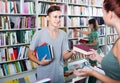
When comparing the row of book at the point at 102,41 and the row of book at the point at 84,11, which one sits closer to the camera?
the row of book at the point at 84,11

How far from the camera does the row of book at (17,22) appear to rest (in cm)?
434

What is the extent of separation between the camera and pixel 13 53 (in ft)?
14.9

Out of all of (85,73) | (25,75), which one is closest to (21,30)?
(25,75)

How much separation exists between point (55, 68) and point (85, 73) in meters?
0.85

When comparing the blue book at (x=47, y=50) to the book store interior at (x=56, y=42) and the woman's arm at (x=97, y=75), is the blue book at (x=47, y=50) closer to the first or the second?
the book store interior at (x=56, y=42)

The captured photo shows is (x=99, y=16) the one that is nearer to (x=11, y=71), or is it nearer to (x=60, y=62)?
(x=11, y=71)

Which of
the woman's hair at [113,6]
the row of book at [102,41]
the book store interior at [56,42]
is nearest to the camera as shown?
the woman's hair at [113,6]

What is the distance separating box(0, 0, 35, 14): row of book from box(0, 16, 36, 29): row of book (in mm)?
130

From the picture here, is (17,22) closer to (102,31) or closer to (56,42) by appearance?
(56,42)

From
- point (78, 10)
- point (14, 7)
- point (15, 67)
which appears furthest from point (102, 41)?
point (14, 7)

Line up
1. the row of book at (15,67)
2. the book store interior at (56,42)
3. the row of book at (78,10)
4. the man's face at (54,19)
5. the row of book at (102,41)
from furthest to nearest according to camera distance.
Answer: the row of book at (102,41)
the row of book at (78,10)
the row of book at (15,67)
the man's face at (54,19)
the book store interior at (56,42)

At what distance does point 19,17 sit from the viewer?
183 inches

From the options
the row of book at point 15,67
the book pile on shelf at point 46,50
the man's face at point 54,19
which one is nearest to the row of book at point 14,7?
the row of book at point 15,67

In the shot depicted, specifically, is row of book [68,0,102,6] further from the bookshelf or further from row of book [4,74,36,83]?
row of book [4,74,36,83]
